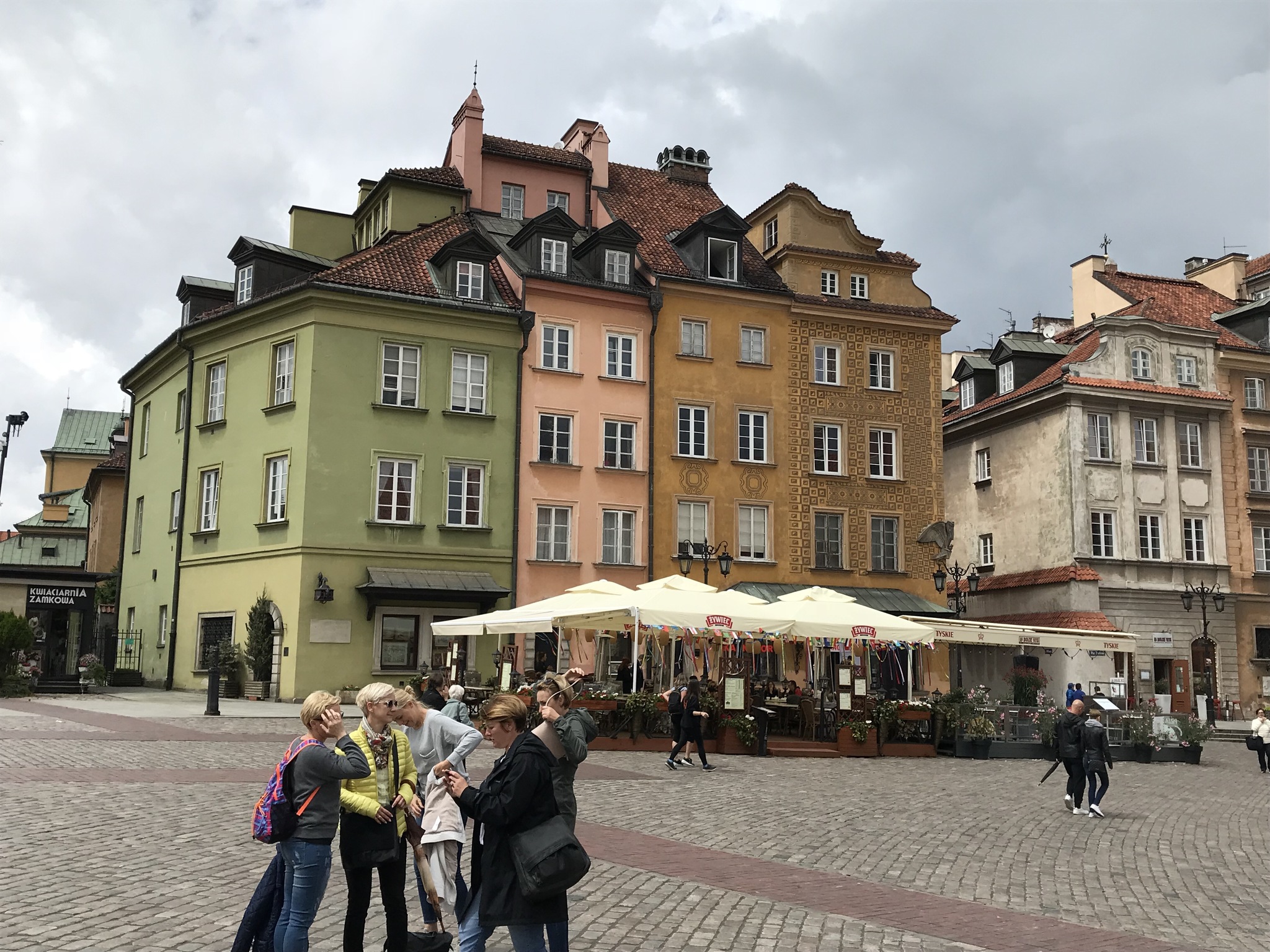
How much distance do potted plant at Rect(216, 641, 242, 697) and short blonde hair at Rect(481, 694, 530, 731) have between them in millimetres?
29290

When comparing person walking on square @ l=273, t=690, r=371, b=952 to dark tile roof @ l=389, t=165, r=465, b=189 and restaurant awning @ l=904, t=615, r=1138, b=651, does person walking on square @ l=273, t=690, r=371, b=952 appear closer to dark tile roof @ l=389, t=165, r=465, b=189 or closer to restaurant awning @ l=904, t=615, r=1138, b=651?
restaurant awning @ l=904, t=615, r=1138, b=651

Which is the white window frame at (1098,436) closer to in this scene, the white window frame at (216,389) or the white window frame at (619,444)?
the white window frame at (619,444)

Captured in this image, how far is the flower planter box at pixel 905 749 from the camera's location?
24.5 meters

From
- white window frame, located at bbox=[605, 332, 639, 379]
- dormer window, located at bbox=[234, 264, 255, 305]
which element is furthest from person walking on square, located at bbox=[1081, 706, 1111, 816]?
dormer window, located at bbox=[234, 264, 255, 305]

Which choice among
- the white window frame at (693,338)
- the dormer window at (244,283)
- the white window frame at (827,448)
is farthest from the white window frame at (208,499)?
the white window frame at (827,448)

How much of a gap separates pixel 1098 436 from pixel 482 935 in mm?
40660

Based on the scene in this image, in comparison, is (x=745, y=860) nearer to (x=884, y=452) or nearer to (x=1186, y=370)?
(x=884, y=452)

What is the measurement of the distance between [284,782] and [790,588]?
32.0m

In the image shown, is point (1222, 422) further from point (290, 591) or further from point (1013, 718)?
point (290, 591)

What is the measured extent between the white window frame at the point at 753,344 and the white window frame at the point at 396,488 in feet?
36.7

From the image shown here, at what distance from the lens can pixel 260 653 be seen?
32.9 meters

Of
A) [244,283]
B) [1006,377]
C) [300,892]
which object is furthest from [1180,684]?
[300,892]

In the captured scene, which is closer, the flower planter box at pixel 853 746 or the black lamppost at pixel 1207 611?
the flower planter box at pixel 853 746

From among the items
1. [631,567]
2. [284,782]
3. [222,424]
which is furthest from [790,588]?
[284,782]
